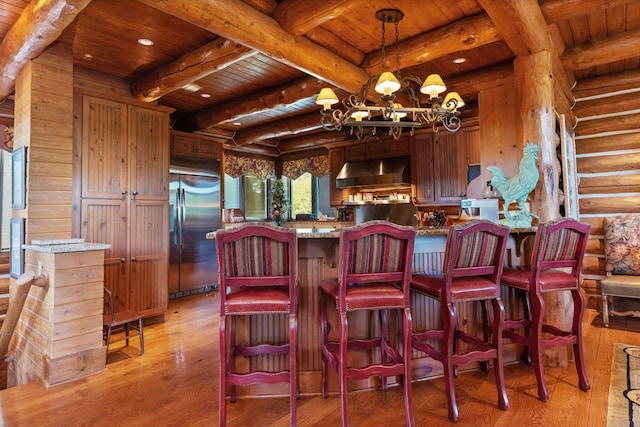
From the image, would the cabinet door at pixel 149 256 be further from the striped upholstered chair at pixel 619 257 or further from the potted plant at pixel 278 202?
the striped upholstered chair at pixel 619 257

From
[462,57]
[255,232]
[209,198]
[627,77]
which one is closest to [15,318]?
[255,232]

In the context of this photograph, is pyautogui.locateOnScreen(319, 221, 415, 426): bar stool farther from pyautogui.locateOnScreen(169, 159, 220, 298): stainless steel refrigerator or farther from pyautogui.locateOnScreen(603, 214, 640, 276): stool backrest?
pyautogui.locateOnScreen(169, 159, 220, 298): stainless steel refrigerator

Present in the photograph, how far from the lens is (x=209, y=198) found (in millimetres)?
5414

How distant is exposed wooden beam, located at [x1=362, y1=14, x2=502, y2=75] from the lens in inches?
112

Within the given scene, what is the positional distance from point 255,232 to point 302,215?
18.8 feet

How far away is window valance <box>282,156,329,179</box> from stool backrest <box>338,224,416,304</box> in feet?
17.0

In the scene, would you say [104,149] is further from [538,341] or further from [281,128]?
[538,341]

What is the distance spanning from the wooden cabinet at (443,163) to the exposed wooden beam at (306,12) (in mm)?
3189

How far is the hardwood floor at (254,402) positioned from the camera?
1.98m

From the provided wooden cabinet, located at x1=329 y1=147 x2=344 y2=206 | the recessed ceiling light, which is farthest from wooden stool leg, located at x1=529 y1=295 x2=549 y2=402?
wooden cabinet, located at x1=329 y1=147 x2=344 y2=206

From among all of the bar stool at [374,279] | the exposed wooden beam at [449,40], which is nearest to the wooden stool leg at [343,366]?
the bar stool at [374,279]

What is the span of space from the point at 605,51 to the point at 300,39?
9.62ft

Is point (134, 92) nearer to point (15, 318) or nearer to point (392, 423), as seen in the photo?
point (15, 318)

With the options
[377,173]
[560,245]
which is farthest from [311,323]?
[377,173]
